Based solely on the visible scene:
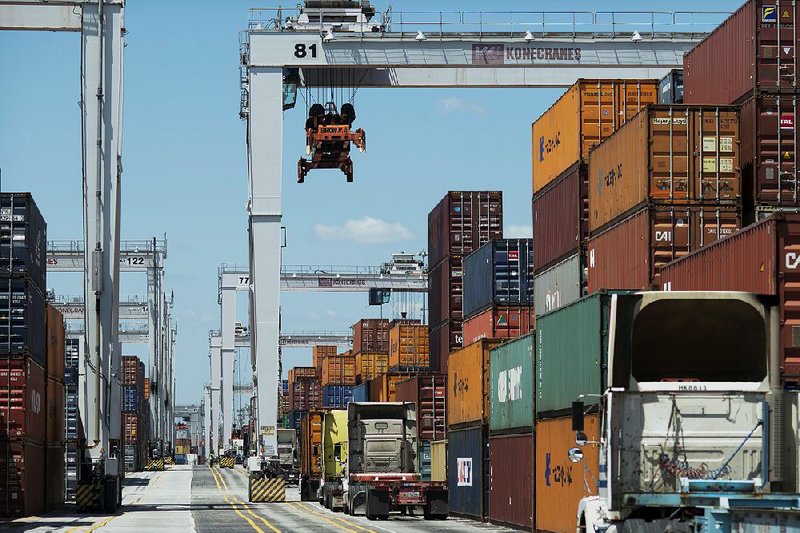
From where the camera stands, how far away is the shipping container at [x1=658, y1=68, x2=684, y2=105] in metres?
32.9

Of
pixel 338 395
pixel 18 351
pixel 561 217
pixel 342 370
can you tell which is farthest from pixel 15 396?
pixel 338 395

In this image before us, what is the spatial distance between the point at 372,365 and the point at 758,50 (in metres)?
70.6

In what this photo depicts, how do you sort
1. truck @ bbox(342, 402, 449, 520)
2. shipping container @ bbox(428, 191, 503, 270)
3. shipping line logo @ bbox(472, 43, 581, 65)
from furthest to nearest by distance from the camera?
shipping container @ bbox(428, 191, 503, 270)
truck @ bbox(342, 402, 449, 520)
shipping line logo @ bbox(472, 43, 581, 65)

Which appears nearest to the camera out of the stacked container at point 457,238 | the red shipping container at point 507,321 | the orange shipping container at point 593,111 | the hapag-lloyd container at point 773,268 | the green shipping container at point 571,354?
the hapag-lloyd container at point 773,268

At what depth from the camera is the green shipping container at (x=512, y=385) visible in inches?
1249

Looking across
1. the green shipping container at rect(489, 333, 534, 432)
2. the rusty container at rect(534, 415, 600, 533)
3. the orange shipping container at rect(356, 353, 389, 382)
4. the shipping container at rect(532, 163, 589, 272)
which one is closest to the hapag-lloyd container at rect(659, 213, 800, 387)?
the rusty container at rect(534, 415, 600, 533)

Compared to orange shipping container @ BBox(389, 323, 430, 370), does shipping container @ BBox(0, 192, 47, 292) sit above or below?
above

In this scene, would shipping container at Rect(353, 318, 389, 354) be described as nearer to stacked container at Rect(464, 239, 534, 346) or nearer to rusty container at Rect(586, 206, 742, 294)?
stacked container at Rect(464, 239, 534, 346)

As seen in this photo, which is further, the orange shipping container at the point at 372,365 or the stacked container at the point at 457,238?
the orange shipping container at the point at 372,365

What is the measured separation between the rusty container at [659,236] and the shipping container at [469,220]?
27177 millimetres

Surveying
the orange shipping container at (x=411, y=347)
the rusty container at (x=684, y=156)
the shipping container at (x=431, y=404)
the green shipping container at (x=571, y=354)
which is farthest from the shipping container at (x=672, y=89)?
the orange shipping container at (x=411, y=347)

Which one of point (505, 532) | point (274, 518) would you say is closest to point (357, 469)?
point (274, 518)

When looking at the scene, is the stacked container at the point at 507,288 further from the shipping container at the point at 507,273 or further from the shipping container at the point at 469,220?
the shipping container at the point at 469,220

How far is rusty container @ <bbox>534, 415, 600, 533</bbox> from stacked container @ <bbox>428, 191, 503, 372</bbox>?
969 inches
